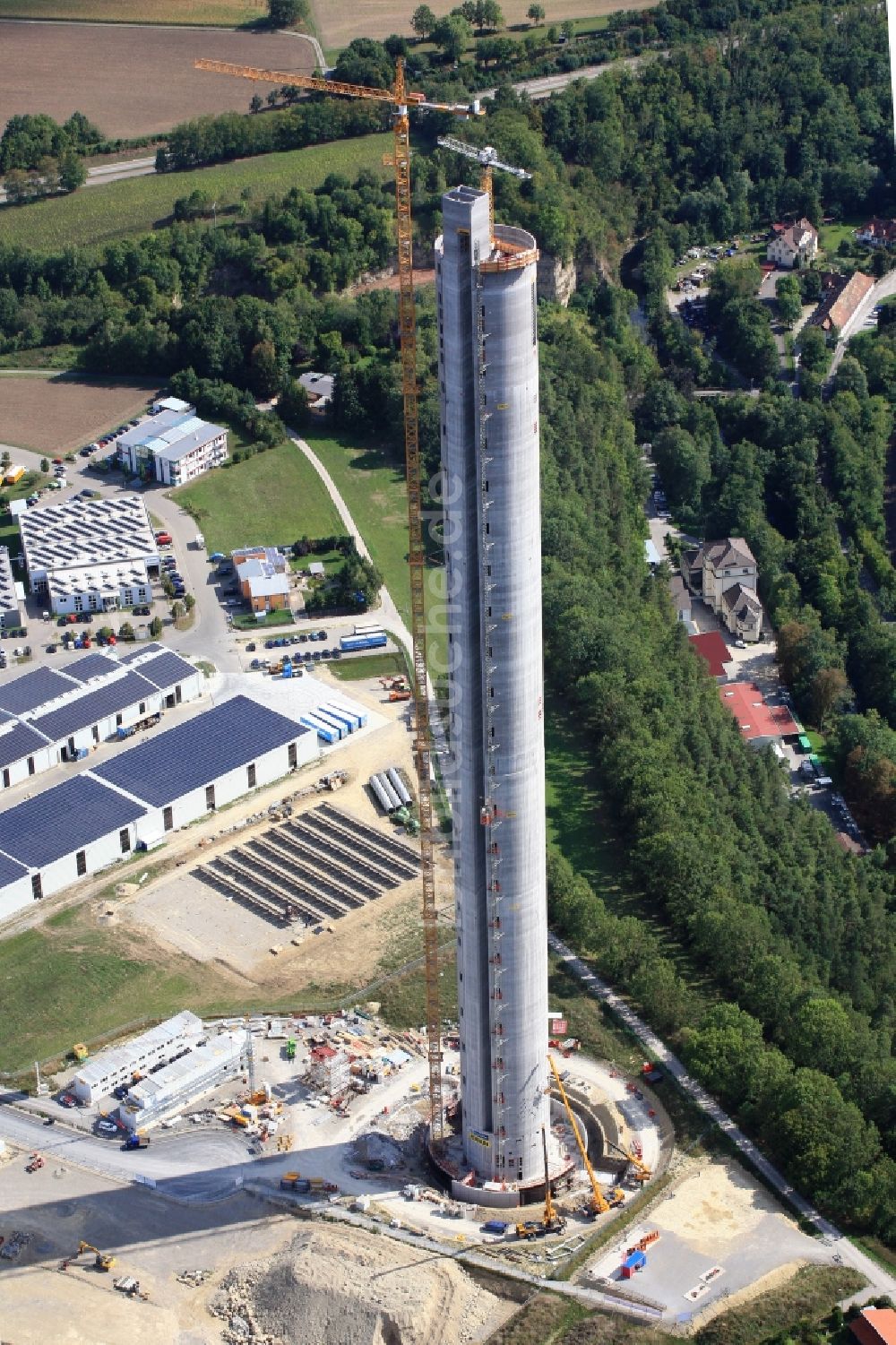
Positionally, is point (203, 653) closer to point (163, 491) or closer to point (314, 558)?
point (314, 558)

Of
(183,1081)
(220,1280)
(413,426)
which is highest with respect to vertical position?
(413,426)

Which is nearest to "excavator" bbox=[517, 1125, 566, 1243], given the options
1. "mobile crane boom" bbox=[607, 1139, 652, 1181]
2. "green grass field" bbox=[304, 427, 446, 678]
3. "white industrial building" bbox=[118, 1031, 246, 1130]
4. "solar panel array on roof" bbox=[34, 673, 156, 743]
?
"mobile crane boom" bbox=[607, 1139, 652, 1181]

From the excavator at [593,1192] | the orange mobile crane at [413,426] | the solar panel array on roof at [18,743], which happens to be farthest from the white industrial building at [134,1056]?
the solar panel array on roof at [18,743]

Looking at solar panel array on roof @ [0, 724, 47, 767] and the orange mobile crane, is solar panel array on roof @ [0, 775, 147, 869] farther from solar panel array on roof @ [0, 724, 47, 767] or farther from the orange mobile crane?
the orange mobile crane

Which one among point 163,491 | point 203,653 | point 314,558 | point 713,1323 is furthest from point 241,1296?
point 163,491

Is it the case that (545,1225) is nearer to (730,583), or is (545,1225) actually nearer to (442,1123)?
(442,1123)

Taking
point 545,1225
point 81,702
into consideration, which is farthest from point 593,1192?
point 81,702
